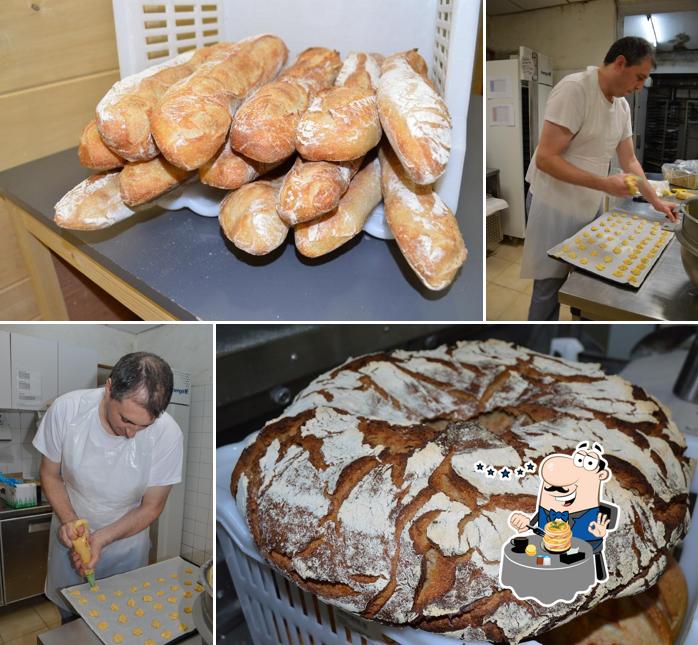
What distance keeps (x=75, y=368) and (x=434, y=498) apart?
0.45 m

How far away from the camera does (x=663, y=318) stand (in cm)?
82

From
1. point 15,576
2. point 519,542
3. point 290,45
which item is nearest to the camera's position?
point 519,542

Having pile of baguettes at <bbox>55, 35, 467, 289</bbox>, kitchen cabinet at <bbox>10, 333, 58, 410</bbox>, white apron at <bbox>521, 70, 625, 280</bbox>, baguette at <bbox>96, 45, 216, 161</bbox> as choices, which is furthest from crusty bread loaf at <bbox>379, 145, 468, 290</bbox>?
kitchen cabinet at <bbox>10, 333, 58, 410</bbox>

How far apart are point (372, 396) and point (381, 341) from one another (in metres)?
0.19

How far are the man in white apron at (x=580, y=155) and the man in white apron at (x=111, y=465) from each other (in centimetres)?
53

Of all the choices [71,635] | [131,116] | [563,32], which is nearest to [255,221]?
[131,116]

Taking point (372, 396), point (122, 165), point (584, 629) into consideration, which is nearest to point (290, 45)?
point (122, 165)

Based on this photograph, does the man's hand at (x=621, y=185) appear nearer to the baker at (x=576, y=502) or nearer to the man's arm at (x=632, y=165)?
the man's arm at (x=632, y=165)

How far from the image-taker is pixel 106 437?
2.35ft

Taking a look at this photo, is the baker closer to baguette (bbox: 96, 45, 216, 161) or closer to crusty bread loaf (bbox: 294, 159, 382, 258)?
crusty bread loaf (bbox: 294, 159, 382, 258)

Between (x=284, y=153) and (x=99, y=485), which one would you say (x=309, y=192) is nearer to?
(x=284, y=153)

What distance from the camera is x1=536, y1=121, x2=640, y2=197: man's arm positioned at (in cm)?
74

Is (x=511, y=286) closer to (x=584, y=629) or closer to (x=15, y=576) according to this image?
(x=584, y=629)

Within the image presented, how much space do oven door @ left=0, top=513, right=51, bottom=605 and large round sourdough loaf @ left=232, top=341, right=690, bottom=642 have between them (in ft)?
0.84
